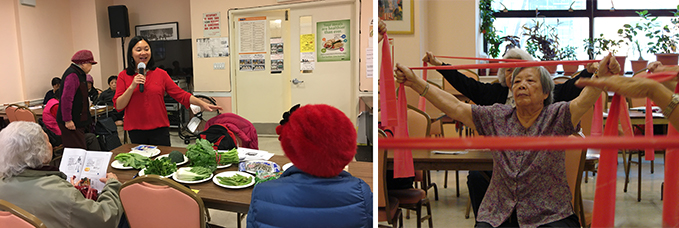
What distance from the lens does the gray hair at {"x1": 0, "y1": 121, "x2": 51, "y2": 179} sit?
114cm

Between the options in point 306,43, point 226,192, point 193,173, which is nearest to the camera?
point 226,192

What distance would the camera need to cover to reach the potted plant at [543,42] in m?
0.52

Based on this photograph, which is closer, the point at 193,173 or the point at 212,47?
the point at 193,173

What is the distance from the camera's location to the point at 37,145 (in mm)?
1173

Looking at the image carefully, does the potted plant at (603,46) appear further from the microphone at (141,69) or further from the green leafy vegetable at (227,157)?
the microphone at (141,69)

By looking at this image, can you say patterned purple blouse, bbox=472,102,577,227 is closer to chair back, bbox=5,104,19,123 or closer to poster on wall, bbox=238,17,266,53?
chair back, bbox=5,104,19,123

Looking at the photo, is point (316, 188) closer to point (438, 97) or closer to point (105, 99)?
point (438, 97)

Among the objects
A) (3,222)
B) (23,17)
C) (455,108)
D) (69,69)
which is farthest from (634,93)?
(23,17)

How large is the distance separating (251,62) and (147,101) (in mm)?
886

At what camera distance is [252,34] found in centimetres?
235

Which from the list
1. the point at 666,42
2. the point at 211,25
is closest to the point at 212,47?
the point at 211,25

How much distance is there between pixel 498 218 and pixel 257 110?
2296mm

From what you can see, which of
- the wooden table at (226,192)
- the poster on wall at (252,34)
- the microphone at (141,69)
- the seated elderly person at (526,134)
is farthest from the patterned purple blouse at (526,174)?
the poster on wall at (252,34)

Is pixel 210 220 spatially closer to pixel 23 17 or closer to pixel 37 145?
pixel 37 145
